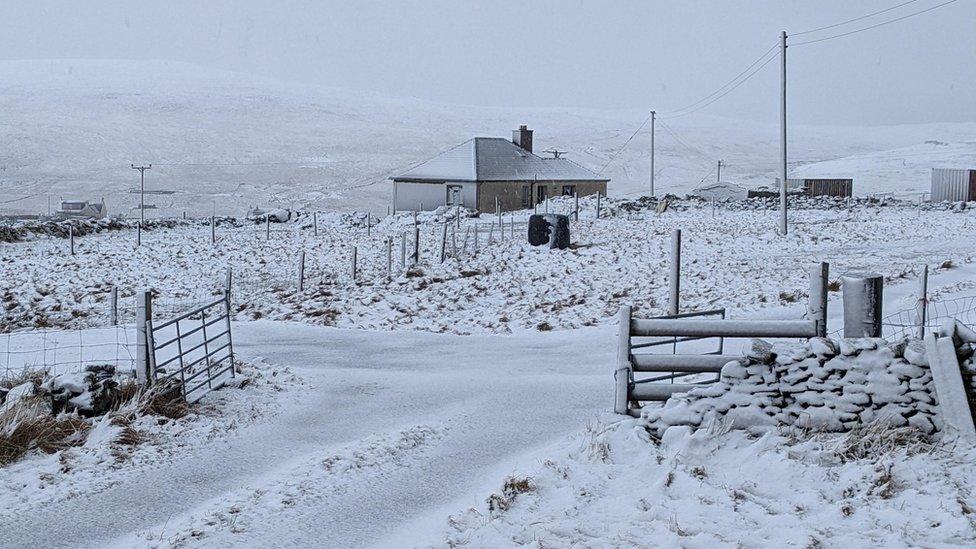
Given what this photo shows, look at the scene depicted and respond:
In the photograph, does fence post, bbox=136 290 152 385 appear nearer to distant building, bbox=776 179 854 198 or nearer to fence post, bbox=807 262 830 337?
fence post, bbox=807 262 830 337

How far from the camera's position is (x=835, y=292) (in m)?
19.3

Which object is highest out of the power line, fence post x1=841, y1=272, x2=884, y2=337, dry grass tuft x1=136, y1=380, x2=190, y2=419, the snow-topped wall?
the power line

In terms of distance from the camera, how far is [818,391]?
A: 831 centimetres

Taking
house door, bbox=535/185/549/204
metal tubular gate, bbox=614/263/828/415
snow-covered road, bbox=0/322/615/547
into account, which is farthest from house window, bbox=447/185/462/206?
metal tubular gate, bbox=614/263/828/415

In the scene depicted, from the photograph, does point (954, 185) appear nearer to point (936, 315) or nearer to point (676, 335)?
point (936, 315)

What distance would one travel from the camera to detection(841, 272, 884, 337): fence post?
9242 mm

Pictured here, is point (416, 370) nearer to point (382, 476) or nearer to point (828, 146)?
point (382, 476)

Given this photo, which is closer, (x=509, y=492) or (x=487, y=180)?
(x=509, y=492)

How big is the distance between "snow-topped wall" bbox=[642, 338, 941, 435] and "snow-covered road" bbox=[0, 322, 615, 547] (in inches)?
65.3

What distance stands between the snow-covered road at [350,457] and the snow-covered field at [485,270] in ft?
13.2

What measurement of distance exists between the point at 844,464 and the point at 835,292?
12.4m

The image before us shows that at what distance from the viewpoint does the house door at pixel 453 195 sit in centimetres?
5778

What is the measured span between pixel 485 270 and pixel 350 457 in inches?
616

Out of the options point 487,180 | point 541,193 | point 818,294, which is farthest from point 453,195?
point 818,294
